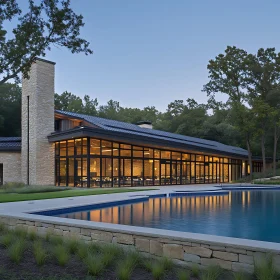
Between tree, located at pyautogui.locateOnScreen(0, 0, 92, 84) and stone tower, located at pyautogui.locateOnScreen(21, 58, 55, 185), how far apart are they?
581 inches

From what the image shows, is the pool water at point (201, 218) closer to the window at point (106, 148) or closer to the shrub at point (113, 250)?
the shrub at point (113, 250)

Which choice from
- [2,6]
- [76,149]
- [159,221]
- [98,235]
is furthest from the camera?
[76,149]

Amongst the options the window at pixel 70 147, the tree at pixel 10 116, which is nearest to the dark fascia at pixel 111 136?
the window at pixel 70 147

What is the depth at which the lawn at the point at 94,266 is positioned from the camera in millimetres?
4184

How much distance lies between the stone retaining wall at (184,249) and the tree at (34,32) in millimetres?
3756

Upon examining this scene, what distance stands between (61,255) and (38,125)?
59.1ft

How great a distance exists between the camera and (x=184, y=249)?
487 centimetres

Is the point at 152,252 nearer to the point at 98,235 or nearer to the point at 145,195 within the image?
the point at 98,235

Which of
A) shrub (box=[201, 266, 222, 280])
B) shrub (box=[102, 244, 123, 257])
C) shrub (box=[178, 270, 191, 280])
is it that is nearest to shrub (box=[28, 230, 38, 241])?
shrub (box=[102, 244, 123, 257])

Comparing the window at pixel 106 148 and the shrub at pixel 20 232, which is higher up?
the window at pixel 106 148

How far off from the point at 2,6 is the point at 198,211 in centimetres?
844

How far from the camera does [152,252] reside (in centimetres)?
522

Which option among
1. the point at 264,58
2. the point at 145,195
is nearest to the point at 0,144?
the point at 145,195

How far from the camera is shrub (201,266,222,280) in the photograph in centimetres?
403
